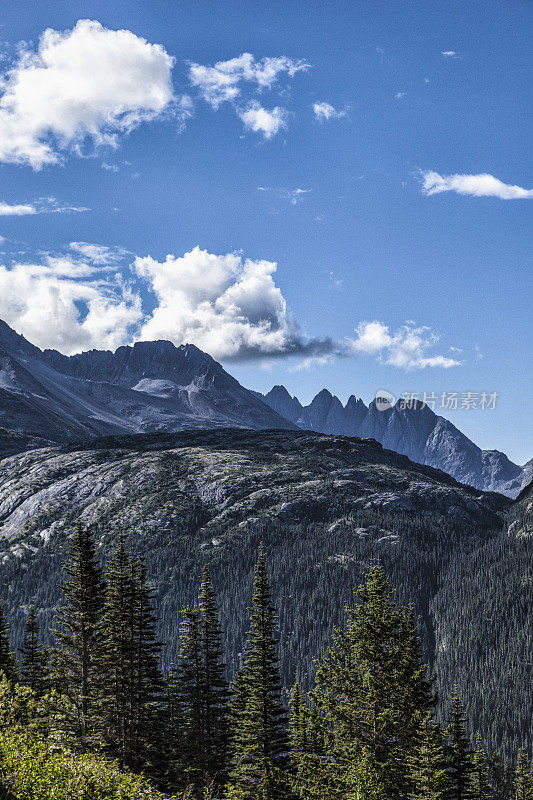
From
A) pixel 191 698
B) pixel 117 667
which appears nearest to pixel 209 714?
pixel 191 698

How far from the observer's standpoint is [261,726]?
4731cm

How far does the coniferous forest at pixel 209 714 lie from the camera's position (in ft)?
101

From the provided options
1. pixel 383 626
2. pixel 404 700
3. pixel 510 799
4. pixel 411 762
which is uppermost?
pixel 383 626

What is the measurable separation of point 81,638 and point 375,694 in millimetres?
25093

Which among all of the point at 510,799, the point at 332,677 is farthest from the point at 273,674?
the point at 510,799

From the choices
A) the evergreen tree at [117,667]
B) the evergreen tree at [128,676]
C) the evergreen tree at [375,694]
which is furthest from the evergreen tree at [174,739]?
the evergreen tree at [375,694]

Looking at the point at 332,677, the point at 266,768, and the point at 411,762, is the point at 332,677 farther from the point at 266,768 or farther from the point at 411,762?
the point at 266,768

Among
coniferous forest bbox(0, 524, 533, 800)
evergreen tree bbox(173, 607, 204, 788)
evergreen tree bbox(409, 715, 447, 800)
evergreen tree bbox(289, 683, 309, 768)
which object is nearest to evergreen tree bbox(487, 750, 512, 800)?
coniferous forest bbox(0, 524, 533, 800)

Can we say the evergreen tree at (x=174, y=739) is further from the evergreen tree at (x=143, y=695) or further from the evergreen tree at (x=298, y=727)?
the evergreen tree at (x=298, y=727)

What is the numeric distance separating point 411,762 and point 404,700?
784 cm

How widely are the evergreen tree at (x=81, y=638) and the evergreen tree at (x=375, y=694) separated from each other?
2105 cm

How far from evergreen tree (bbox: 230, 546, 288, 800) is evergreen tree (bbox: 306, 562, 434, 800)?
45.1 feet

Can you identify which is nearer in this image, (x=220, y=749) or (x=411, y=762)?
(x=411, y=762)

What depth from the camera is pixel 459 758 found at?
187ft
